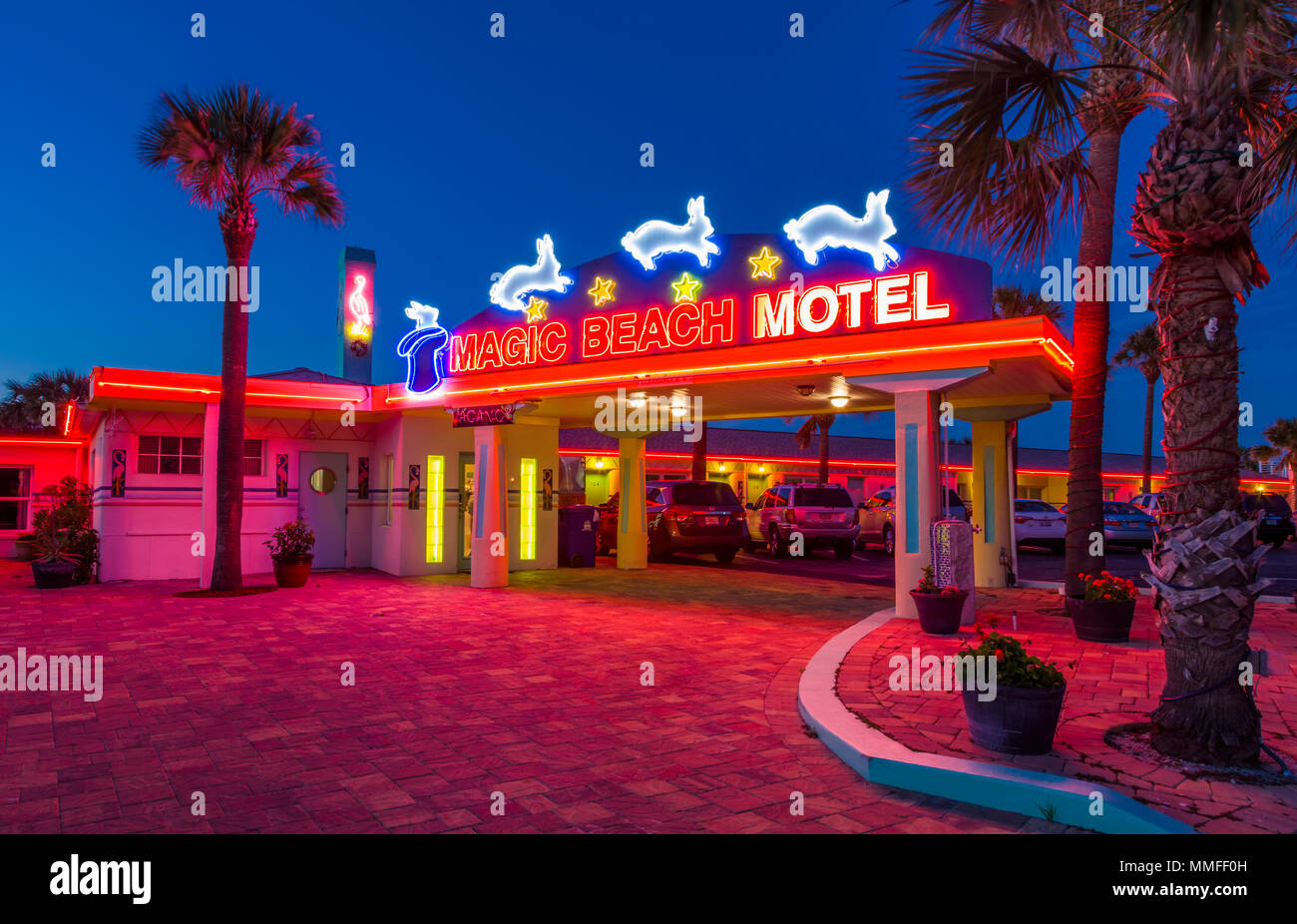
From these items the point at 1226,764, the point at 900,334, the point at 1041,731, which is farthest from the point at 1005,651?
the point at 900,334

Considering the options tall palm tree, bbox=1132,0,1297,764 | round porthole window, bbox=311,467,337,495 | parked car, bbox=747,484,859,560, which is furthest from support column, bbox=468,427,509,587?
tall palm tree, bbox=1132,0,1297,764

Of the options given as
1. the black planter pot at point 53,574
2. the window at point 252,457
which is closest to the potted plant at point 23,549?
the black planter pot at point 53,574

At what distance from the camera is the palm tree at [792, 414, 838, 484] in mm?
28953

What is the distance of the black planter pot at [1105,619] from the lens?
8281mm

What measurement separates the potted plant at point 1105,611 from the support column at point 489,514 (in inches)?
352

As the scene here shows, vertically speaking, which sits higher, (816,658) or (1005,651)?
(1005,651)

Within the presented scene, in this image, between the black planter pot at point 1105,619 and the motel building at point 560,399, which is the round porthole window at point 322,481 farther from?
the black planter pot at point 1105,619

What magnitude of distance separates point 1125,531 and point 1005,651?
2091 cm

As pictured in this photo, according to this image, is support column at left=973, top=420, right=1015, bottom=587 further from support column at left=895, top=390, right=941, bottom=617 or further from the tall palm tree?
the tall palm tree

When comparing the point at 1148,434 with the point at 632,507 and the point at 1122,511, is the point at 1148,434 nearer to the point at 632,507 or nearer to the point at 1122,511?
the point at 1122,511

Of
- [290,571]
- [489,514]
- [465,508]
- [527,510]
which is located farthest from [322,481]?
[489,514]

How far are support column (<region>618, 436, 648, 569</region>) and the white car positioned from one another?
11.8 metres
